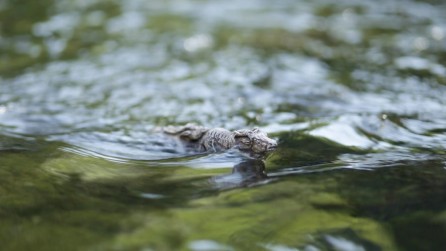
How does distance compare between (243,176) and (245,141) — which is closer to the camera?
(243,176)

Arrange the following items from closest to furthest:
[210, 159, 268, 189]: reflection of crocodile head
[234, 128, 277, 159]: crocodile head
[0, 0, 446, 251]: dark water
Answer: [0, 0, 446, 251]: dark water, [210, 159, 268, 189]: reflection of crocodile head, [234, 128, 277, 159]: crocodile head

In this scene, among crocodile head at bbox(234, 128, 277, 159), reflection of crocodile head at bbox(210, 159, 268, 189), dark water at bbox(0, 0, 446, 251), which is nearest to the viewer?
dark water at bbox(0, 0, 446, 251)

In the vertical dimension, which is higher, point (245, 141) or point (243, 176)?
point (245, 141)

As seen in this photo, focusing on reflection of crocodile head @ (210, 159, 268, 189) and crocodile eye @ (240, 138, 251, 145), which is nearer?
reflection of crocodile head @ (210, 159, 268, 189)

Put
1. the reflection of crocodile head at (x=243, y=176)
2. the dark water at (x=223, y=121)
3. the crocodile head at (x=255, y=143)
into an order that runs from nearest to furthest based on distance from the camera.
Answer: the dark water at (x=223, y=121) < the reflection of crocodile head at (x=243, y=176) < the crocodile head at (x=255, y=143)

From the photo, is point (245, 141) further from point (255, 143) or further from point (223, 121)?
point (223, 121)

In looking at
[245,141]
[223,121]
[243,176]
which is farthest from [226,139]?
[223,121]
